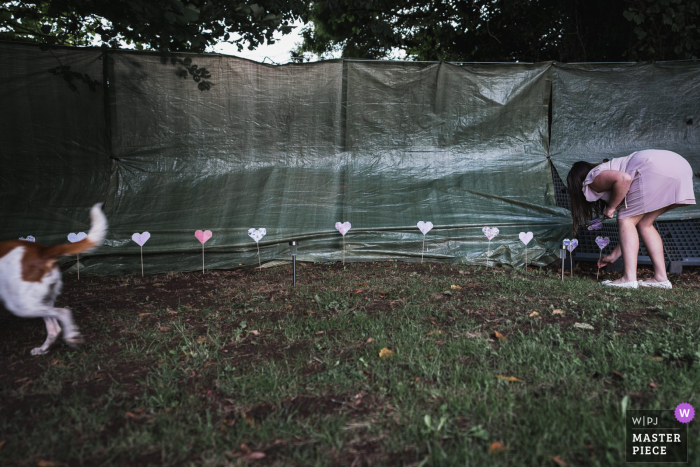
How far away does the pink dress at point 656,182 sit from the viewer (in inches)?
155

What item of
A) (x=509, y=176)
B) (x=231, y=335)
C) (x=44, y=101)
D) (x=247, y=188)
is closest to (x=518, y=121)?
(x=509, y=176)

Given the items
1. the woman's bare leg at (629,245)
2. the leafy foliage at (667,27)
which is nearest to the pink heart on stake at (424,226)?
the woman's bare leg at (629,245)

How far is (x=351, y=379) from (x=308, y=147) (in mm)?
3891

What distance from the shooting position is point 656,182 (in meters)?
3.94

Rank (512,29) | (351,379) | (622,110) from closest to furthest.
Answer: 1. (351,379)
2. (622,110)
3. (512,29)

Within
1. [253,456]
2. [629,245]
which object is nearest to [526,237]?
[629,245]

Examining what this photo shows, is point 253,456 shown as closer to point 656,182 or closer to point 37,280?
point 37,280

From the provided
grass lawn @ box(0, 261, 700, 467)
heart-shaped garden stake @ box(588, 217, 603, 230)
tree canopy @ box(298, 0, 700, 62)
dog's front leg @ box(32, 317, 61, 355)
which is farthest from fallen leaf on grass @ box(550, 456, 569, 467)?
tree canopy @ box(298, 0, 700, 62)

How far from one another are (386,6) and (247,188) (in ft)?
17.1

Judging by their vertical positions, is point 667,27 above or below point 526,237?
above

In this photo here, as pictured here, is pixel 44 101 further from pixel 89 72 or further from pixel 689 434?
pixel 689 434

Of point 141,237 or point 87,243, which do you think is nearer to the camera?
point 87,243

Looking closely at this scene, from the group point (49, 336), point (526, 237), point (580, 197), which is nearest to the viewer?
point (49, 336)

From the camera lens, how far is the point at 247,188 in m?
5.30
